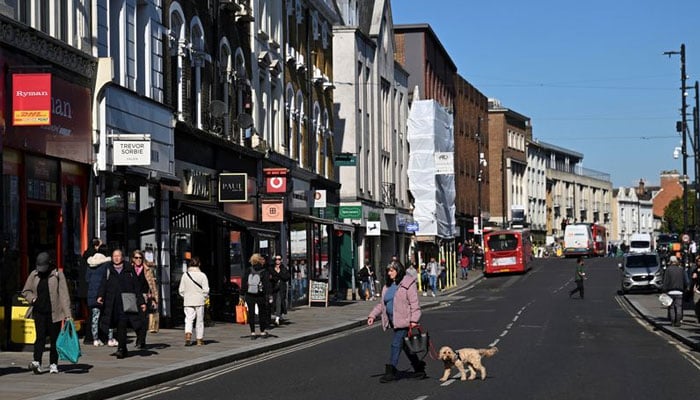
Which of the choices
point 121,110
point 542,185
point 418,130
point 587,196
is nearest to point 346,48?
point 418,130

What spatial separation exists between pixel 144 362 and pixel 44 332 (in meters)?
2.58

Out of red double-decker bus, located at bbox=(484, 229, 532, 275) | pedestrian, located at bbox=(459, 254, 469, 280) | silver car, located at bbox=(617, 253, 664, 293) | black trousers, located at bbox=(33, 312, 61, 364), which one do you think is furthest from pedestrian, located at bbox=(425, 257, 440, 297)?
black trousers, located at bbox=(33, 312, 61, 364)

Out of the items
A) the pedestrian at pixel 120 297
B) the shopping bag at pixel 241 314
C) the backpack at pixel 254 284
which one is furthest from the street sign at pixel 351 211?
the pedestrian at pixel 120 297

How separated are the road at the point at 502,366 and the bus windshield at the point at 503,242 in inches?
1604

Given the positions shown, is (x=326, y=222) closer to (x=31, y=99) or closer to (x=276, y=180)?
(x=276, y=180)

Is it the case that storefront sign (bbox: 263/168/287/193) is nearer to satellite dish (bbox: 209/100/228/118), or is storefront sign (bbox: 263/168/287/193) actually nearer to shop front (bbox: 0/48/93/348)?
satellite dish (bbox: 209/100/228/118)

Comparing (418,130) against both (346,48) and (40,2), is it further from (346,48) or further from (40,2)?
(40,2)

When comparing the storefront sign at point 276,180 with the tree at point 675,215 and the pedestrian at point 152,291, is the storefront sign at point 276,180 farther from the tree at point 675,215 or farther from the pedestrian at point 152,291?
the tree at point 675,215

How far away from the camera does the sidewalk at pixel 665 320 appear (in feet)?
85.7

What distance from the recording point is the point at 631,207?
183 m

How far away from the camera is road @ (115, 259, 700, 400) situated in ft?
52.7

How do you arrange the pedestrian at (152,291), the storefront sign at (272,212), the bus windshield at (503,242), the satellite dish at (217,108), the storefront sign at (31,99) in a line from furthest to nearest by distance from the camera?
the bus windshield at (503,242), the storefront sign at (272,212), the satellite dish at (217,108), the pedestrian at (152,291), the storefront sign at (31,99)

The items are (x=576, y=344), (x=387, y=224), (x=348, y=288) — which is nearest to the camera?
(x=576, y=344)

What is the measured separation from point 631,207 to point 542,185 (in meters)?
40.7
